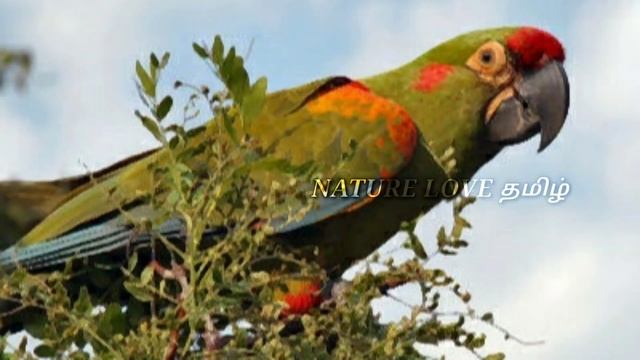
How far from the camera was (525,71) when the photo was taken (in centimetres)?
482

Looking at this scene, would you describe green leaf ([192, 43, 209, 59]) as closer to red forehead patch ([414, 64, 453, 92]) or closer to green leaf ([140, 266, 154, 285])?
green leaf ([140, 266, 154, 285])

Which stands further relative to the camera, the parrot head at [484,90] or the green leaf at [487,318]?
the parrot head at [484,90]

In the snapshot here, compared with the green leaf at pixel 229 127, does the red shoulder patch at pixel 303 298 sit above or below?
below

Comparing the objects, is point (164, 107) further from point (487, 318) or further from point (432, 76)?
point (432, 76)

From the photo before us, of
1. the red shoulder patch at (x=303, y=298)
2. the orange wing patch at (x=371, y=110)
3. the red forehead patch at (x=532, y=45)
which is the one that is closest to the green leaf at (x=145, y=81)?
the red shoulder patch at (x=303, y=298)

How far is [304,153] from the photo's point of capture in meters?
4.29

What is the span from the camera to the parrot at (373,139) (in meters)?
3.90

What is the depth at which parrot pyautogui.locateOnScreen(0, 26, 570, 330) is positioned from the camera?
154 inches

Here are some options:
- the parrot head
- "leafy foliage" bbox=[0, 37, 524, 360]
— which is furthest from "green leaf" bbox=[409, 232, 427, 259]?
the parrot head

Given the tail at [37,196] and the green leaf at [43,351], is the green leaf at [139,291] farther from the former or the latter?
the tail at [37,196]

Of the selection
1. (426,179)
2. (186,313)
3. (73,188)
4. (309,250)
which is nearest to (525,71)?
(426,179)

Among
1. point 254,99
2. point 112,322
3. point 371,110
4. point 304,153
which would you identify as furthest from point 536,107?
point 112,322

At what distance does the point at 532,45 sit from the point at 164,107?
8.78 ft

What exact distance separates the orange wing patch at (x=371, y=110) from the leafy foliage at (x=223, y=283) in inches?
71.7
